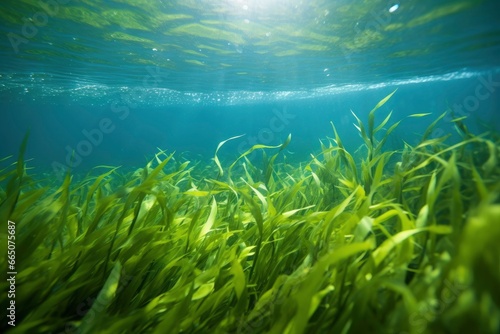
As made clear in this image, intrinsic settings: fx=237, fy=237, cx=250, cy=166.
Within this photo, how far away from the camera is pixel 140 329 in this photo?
157 centimetres

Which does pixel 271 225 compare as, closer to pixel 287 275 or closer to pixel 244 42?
pixel 287 275

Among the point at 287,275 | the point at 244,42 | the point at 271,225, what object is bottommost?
the point at 287,275

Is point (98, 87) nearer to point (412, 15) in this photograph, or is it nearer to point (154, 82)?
point (154, 82)

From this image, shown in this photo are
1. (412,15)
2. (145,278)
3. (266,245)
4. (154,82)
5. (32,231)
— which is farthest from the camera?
(154,82)

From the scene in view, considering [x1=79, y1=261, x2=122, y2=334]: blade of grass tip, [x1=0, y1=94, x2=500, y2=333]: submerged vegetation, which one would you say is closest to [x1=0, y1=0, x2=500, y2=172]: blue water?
[x1=0, y1=94, x2=500, y2=333]: submerged vegetation

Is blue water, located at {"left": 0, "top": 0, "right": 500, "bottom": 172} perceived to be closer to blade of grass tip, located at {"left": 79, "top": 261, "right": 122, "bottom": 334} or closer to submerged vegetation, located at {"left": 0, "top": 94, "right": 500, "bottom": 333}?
submerged vegetation, located at {"left": 0, "top": 94, "right": 500, "bottom": 333}

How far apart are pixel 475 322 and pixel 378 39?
13.0 metres

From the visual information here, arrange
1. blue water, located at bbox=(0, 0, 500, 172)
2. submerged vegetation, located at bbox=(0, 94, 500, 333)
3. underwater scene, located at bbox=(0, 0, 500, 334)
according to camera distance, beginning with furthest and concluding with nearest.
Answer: blue water, located at bbox=(0, 0, 500, 172)
underwater scene, located at bbox=(0, 0, 500, 334)
submerged vegetation, located at bbox=(0, 94, 500, 333)

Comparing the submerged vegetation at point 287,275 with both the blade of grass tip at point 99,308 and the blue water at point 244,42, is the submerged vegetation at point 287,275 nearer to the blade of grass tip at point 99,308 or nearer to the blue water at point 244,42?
the blade of grass tip at point 99,308

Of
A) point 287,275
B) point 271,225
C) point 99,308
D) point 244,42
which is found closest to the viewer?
point 99,308

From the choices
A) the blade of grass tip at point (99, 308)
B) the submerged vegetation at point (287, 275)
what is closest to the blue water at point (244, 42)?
the submerged vegetation at point (287, 275)

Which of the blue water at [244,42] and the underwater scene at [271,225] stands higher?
the blue water at [244,42]

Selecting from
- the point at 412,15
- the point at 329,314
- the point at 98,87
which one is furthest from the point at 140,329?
the point at 98,87

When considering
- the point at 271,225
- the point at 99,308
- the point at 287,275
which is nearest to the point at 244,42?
the point at 271,225
